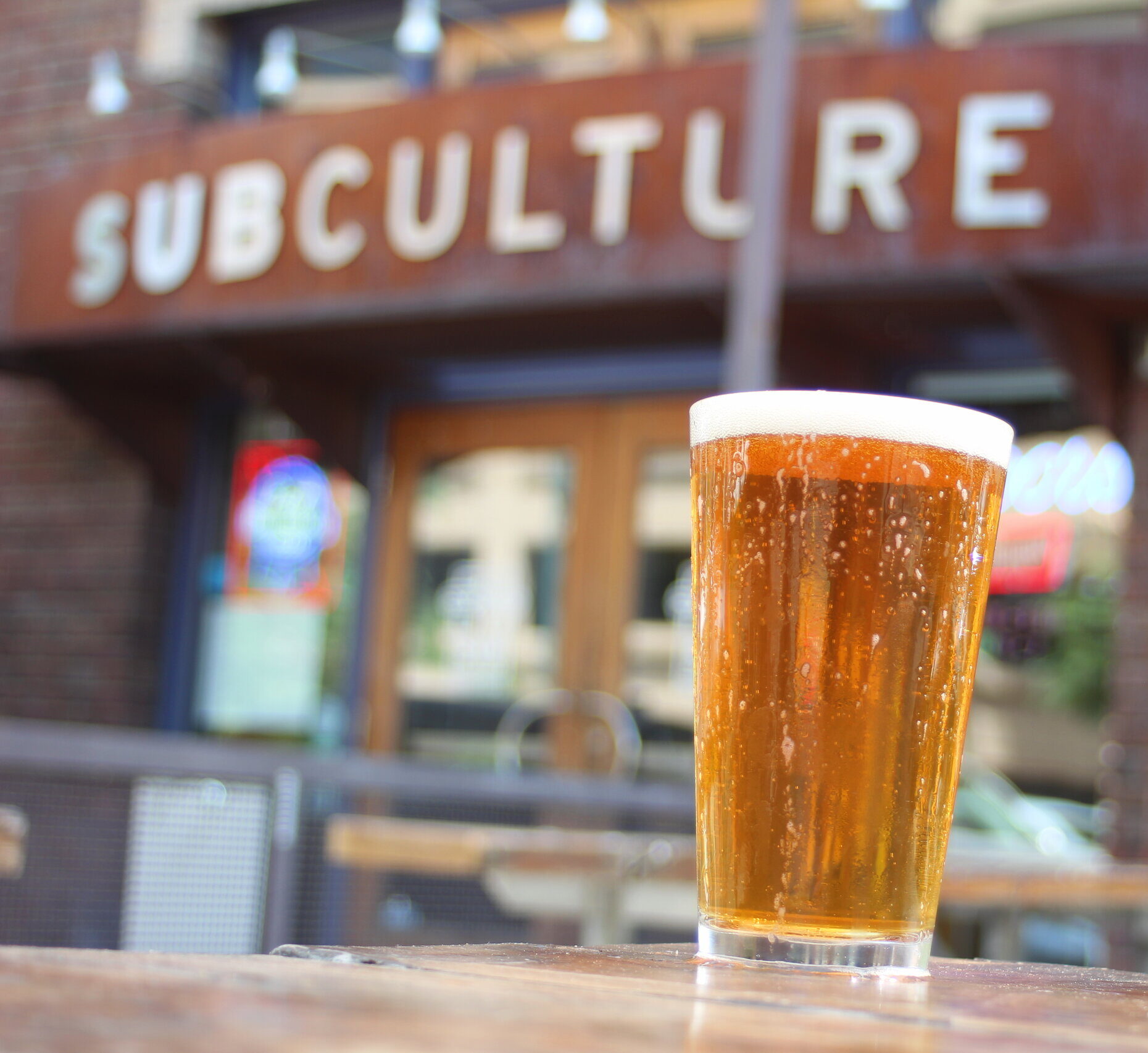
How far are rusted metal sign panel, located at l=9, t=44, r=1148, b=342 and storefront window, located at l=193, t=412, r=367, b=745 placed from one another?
0.94 m

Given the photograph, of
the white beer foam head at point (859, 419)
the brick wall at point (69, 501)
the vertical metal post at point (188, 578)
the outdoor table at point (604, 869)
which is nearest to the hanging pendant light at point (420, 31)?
the brick wall at point (69, 501)

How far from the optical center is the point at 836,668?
0.75 m

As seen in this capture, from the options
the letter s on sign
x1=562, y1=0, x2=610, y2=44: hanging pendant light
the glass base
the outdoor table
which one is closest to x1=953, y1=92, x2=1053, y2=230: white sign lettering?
x1=562, y1=0, x2=610, y2=44: hanging pendant light

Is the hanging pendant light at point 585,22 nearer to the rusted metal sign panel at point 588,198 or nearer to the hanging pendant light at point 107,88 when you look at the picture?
the rusted metal sign panel at point 588,198

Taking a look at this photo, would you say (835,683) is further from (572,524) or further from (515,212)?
(572,524)

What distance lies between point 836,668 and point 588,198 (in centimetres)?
408

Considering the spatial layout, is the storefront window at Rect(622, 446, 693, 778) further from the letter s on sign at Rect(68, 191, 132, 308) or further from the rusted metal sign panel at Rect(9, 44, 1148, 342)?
the letter s on sign at Rect(68, 191, 132, 308)

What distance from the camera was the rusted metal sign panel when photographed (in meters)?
4.19

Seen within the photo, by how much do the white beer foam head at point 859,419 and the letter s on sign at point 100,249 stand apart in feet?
16.6

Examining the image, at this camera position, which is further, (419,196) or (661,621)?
(661,621)

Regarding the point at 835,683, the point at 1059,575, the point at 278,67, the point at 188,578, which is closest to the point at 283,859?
the point at 835,683

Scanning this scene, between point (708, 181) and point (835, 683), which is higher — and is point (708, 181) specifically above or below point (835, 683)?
above

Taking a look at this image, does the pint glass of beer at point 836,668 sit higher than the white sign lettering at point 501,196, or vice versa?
the white sign lettering at point 501,196

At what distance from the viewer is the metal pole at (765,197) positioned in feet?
10.6
